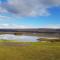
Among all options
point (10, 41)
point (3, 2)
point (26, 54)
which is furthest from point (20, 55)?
point (3, 2)

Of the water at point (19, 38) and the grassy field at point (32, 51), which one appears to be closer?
the grassy field at point (32, 51)

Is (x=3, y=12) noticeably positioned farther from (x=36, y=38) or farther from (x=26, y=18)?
(x=36, y=38)

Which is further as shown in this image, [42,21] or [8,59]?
[42,21]

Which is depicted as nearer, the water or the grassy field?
the grassy field

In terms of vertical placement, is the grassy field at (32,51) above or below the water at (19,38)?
below

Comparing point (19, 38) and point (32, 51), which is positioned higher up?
point (19, 38)

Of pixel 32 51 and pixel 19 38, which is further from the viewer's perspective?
pixel 19 38

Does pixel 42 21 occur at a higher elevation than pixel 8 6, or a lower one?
lower

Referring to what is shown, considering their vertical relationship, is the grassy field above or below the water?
below
